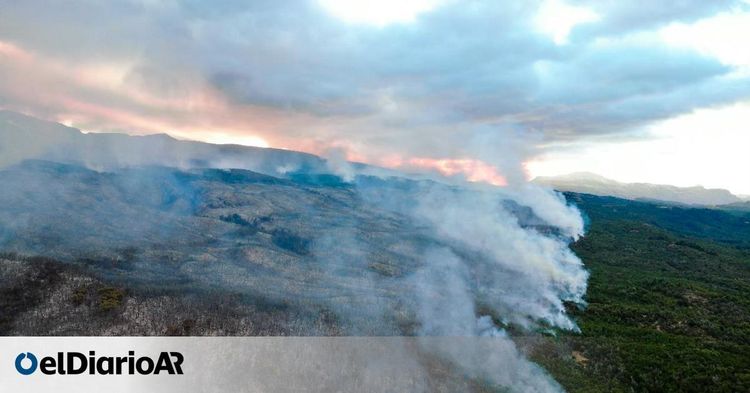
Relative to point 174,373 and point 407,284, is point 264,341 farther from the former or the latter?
point 407,284

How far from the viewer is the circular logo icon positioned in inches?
2219

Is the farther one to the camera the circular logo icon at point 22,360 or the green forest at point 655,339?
the green forest at point 655,339

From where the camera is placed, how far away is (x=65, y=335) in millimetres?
74000

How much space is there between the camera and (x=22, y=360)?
58.4 meters

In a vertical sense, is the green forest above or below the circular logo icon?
below

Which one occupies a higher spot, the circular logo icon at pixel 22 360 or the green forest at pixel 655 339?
the circular logo icon at pixel 22 360

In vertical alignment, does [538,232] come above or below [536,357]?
above

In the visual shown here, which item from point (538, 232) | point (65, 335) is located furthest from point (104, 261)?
point (538, 232)

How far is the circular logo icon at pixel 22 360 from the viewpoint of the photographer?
185 ft

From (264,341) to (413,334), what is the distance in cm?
2565

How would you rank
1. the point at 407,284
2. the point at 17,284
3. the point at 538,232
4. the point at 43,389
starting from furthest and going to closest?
the point at 538,232 → the point at 407,284 → the point at 17,284 → the point at 43,389

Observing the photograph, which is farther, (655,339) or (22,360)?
(655,339)

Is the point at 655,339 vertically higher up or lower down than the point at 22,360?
lower down

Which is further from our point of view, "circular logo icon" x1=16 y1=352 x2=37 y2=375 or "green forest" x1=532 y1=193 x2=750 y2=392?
"green forest" x1=532 y1=193 x2=750 y2=392
